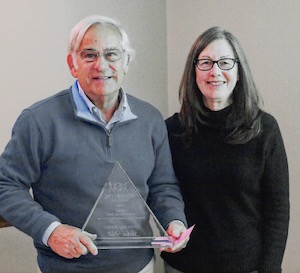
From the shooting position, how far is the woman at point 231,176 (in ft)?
5.12

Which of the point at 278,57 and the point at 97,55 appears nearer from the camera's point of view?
the point at 97,55

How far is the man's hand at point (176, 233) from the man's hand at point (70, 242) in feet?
0.80

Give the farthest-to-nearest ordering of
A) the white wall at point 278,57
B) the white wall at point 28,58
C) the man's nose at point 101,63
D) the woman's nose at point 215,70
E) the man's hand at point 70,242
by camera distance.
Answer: the white wall at point 278,57
the white wall at point 28,58
the woman's nose at point 215,70
the man's nose at point 101,63
the man's hand at point 70,242

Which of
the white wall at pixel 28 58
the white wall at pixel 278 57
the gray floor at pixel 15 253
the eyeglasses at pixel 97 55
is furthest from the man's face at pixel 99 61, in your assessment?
the white wall at pixel 278 57

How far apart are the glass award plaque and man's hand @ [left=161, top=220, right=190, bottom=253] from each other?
0.07 feet

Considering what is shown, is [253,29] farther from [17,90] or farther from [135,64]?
[17,90]

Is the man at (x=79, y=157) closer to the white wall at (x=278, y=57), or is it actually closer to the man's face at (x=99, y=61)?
the man's face at (x=99, y=61)

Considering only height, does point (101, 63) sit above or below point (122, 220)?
above

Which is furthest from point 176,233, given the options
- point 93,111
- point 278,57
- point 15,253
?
point 278,57

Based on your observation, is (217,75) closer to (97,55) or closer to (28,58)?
(97,55)

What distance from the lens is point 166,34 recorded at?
8.99 feet

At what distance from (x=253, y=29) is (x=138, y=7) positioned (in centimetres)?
63

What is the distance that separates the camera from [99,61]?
55.8 inches

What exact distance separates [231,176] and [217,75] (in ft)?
1.10
